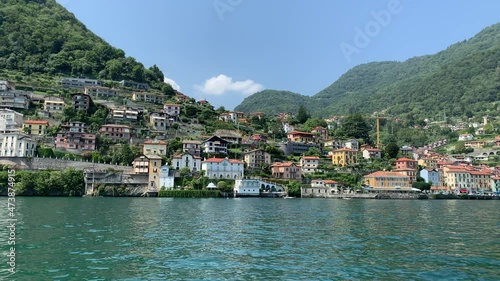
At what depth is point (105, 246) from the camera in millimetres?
19266

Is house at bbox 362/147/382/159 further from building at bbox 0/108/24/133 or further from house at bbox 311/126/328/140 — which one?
building at bbox 0/108/24/133

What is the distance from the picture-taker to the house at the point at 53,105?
86.4 m

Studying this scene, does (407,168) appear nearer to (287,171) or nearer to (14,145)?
(287,171)

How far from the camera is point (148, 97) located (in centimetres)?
10638

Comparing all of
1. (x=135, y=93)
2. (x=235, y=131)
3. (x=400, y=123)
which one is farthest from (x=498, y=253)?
(x=400, y=123)

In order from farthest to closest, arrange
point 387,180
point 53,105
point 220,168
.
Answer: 1. point 53,105
2. point 387,180
3. point 220,168

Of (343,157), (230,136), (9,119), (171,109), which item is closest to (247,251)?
(230,136)

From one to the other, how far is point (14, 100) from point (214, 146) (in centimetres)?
4219

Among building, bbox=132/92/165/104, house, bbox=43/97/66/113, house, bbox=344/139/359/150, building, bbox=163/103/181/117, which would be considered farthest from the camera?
house, bbox=344/139/359/150

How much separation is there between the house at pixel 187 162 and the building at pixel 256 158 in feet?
37.8

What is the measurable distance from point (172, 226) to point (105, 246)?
8.38 meters

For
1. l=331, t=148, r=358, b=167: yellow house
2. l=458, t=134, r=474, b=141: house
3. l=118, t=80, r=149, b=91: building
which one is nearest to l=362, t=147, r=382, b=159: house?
l=331, t=148, r=358, b=167: yellow house

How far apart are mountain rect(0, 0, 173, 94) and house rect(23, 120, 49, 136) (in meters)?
34.7

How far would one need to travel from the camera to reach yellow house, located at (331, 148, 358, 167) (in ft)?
297
